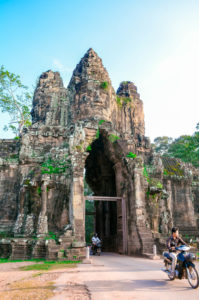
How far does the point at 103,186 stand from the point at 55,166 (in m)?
5.95

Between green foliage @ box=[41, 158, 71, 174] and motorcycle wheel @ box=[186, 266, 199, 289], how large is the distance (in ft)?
30.0

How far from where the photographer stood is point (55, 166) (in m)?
13.0

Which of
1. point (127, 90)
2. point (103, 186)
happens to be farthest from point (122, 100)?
point (103, 186)

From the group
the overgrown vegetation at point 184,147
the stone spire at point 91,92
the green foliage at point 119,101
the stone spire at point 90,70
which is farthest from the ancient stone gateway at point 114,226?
the overgrown vegetation at point 184,147

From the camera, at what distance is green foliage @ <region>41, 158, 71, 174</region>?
503 inches

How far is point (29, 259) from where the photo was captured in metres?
10.6

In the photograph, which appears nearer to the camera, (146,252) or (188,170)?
(146,252)

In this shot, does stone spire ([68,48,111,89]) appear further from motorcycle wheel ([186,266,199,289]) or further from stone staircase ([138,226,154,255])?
motorcycle wheel ([186,266,199,289])

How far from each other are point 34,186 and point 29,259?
11.4 ft

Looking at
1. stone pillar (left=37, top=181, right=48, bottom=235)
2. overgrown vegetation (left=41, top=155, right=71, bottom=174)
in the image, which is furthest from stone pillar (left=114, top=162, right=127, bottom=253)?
stone pillar (left=37, top=181, right=48, bottom=235)

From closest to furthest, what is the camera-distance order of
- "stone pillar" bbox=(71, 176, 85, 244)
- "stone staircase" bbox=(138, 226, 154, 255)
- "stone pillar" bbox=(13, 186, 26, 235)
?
"stone pillar" bbox=(71, 176, 85, 244)
"stone staircase" bbox=(138, 226, 154, 255)
"stone pillar" bbox=(13, 186, 26, 235)

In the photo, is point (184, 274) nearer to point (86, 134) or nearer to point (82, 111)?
point (86, 134)

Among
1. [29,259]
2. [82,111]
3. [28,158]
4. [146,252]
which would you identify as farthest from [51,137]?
[146,252]

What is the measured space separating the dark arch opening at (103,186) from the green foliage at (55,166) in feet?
10.5
